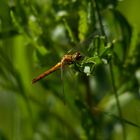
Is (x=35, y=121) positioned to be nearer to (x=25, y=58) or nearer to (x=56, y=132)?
(x=56, y=132)

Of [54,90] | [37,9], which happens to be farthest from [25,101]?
[37,9]

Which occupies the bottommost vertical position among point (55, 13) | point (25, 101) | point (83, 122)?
point (83, 122)

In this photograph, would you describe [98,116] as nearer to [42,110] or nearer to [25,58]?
[42,110]

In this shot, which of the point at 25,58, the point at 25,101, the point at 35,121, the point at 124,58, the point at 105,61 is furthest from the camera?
the point at 25,58

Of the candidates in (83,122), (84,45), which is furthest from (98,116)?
(84,45)

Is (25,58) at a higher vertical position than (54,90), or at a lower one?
higher

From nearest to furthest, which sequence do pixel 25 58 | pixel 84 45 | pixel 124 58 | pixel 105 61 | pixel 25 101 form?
pixel 105 61 < pixel 84 45 < pixel 124 58 < pixel 25 101 < pixel 25 58

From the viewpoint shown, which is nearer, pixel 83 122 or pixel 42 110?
pixel 83 122
